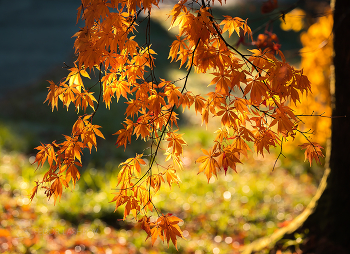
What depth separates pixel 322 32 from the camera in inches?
230

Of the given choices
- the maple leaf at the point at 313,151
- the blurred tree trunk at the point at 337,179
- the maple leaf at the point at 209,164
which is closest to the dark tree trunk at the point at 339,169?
the blurred tree trunk at the point at 337,179

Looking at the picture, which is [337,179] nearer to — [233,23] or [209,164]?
[209,164]

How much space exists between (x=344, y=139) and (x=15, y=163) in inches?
228

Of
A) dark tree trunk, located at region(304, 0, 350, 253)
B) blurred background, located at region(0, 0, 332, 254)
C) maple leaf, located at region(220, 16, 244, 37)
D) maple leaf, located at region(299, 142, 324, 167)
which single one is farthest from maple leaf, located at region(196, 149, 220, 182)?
dark tree trunk, located at region(304, 0, 350, 253)

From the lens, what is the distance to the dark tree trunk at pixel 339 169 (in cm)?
274

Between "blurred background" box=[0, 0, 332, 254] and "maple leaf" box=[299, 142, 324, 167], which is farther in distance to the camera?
"blurred background" box=[0, 0, 332, 254]

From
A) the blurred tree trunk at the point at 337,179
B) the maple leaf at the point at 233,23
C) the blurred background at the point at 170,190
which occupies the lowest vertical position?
the blurred background at the point at 170,190

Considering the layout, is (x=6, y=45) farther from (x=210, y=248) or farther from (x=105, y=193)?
(x=210, y=248)

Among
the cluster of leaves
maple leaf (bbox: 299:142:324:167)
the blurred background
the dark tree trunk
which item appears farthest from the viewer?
the blurred background

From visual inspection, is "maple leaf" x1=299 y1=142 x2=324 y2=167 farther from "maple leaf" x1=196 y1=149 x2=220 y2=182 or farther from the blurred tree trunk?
the blurred tree trunk

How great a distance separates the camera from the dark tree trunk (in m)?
2.74

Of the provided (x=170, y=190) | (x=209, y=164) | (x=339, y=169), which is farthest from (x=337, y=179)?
(x=209, y=164)

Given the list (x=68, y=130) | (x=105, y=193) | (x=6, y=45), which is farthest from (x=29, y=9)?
(x=105, y=193)

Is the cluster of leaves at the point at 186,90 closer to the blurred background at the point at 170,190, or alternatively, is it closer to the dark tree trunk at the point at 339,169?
the blurred background at the point at 170,190
